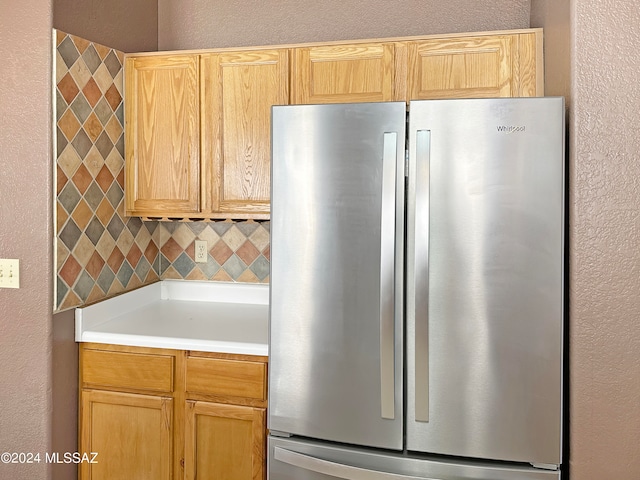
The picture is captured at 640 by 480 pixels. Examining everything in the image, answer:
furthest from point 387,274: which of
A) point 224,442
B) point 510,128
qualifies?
point 224,442

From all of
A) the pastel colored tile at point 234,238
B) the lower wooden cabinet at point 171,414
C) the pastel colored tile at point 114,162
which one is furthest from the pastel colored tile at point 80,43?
the lower wooden cabinet at point 171,414

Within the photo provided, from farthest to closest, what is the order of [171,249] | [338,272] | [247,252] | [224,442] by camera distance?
[171,249]
[247,252]
[224,442]
[338,272]

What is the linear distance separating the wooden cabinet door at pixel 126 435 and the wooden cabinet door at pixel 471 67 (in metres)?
1.62

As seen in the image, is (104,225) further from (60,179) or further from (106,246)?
(60,179)

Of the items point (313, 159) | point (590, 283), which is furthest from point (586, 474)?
point (313, 159)

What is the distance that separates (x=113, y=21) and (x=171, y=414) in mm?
1697

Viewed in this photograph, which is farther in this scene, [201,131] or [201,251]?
[201,251]

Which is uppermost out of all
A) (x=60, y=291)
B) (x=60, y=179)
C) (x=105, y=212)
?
(x=60, y=179)

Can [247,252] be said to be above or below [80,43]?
below

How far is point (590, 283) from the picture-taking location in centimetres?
180

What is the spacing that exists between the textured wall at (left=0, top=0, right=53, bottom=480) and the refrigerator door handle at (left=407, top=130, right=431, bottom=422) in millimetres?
1361

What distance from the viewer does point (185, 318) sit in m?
2.69

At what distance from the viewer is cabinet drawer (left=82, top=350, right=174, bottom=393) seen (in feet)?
7.72

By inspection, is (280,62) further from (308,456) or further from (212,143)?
(308,456)
